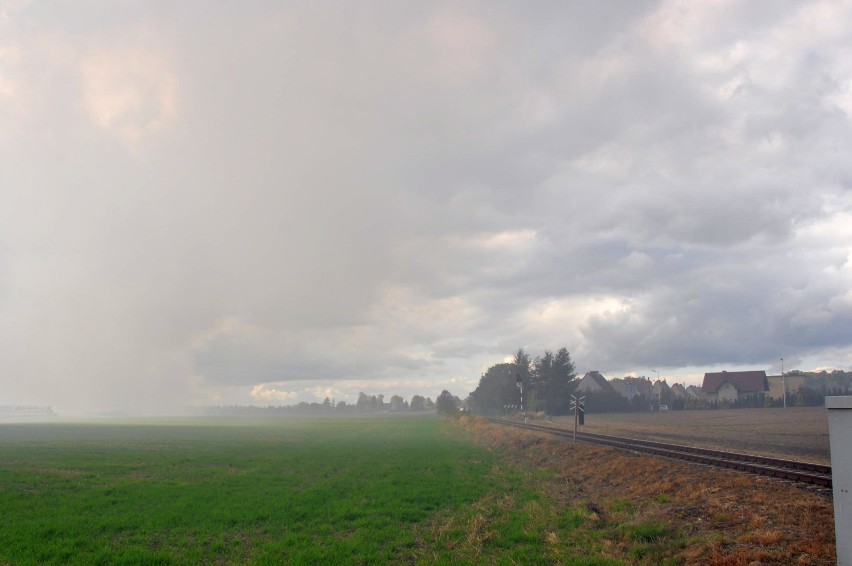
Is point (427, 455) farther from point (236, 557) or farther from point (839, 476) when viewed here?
point (839, 476)

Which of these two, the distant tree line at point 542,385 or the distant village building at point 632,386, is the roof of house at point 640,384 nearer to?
the distant village building at point 632,386

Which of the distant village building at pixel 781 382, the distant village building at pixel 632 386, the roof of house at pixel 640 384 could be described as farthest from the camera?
the roof of house at pixel 640 384

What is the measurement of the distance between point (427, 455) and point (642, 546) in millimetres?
26751

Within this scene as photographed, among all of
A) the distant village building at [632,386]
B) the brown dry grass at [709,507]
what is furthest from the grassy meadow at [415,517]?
the distant village building at [632,386]

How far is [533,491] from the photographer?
21281 millimetres

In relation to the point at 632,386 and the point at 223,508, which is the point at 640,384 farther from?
the point at 223,508

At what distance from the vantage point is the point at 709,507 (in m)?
14.1

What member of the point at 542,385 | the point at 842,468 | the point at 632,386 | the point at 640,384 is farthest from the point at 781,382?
the point at 842,468

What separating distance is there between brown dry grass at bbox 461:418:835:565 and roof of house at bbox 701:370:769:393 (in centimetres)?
12811

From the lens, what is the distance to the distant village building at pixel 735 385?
13312 cm

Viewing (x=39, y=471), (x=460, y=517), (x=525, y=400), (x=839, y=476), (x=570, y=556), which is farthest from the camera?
(x=525, y=400)

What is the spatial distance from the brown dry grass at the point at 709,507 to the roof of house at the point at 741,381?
128110mm

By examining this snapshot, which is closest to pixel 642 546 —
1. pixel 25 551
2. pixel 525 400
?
pixel 25 551

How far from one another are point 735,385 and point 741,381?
9.98ft
